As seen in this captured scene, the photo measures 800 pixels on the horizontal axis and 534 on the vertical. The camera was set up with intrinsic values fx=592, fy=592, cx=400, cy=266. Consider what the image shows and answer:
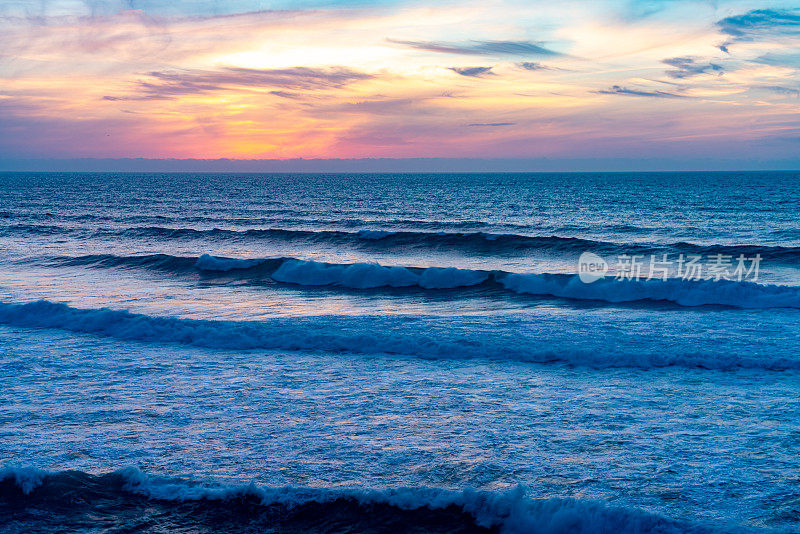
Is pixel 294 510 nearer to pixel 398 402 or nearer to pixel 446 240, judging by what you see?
pixel 398 402

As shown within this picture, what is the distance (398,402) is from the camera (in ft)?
27.6

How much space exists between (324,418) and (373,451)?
1.25 meters

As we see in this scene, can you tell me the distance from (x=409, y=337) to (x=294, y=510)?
679 cm

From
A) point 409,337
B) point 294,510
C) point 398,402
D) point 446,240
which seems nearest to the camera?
point 294,510

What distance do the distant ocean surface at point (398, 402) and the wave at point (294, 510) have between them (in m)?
0.02

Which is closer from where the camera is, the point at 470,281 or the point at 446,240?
the point at 470,281

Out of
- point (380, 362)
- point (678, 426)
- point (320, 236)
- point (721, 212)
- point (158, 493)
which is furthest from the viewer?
point (721, 212)

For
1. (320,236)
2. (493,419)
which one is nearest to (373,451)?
(493,419)

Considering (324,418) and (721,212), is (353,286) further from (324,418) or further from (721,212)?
(721,212)

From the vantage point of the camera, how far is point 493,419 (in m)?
7.69

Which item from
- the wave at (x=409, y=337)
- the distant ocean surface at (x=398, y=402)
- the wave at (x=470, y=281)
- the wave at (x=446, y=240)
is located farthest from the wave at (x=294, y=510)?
the wave at (x=446, y=240)

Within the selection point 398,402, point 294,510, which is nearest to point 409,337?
point 398,402

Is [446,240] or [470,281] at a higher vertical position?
[446,240]

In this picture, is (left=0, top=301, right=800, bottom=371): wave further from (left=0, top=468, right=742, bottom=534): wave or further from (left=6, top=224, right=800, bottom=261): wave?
(left=6, top=224, right=800, bottom=261): wave
